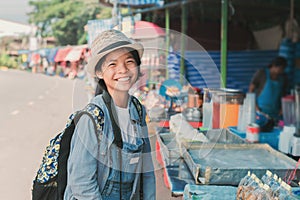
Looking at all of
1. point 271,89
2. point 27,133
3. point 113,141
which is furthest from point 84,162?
point 27,133

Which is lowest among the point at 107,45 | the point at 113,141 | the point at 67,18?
the point at 113,141

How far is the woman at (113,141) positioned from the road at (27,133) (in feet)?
0.70

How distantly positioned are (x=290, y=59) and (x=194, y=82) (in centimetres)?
187

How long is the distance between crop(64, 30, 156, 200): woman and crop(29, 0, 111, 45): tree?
→ 28.6 m

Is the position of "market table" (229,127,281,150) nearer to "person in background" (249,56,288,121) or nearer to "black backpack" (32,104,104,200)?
"person in background" (249,56,288,121)

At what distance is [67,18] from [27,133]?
29784 mm

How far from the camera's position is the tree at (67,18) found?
32.9 metres

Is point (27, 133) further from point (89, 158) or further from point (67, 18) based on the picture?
point (67, 18)

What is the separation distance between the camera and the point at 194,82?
22.4 feet

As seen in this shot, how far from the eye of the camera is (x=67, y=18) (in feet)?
115

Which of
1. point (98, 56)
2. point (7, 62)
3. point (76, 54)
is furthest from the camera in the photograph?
point (7, 62)

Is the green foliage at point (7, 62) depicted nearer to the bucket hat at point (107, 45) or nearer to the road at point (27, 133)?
the road at point (27, 133)

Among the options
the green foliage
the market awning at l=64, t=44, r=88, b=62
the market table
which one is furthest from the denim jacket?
the green foliage

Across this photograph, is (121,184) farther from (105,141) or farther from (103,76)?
(103,76)
